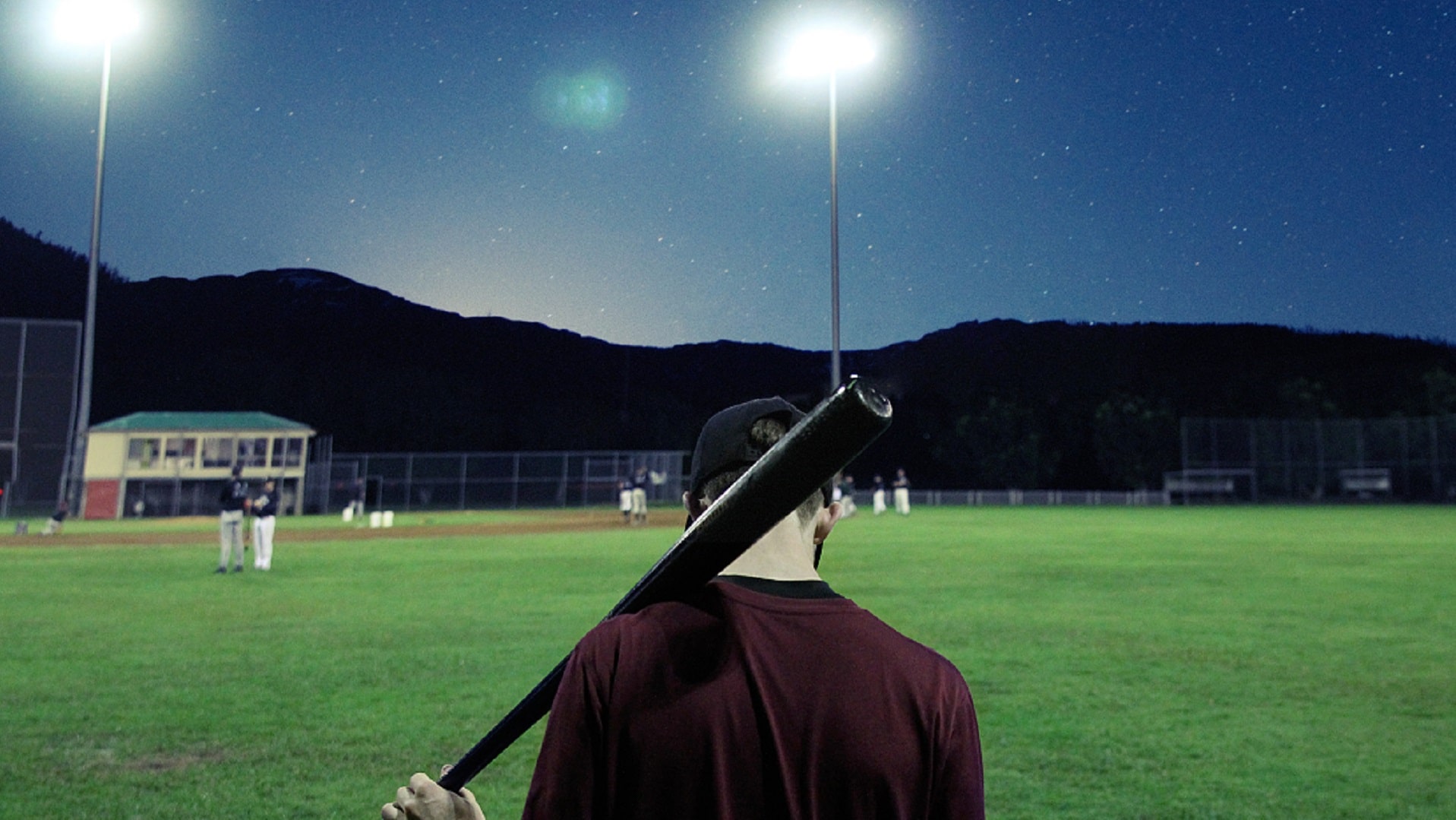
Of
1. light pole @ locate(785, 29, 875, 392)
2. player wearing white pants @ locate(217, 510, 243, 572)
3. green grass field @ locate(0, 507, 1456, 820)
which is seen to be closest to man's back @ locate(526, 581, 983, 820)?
green grass field @ locate(0, 507, 1456, 820)

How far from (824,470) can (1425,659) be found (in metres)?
10.5

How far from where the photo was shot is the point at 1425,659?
376 inches

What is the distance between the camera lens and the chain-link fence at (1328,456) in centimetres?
5494

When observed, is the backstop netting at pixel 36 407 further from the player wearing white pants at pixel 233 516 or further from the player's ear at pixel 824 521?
the player's ear at pixel 824 521

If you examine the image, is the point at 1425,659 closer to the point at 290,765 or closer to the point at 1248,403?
the point at 290,765

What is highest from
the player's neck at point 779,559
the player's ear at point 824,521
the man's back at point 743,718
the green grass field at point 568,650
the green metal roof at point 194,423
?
the green metal roof at point 194,423

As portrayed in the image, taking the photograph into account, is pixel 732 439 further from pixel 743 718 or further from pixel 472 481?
pixel 472 481

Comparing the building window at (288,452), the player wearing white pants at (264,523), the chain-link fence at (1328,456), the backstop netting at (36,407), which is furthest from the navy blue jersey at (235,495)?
the chain-link fence at (1328,456)

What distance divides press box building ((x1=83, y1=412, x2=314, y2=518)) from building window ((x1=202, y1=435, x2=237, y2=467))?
32mm

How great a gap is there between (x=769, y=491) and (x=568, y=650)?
9172mm

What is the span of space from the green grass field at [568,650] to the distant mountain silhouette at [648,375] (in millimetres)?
61865

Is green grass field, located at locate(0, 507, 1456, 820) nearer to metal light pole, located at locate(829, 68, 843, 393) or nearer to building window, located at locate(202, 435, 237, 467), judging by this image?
metal light pole, located at locate(829, 68, 843, 393)

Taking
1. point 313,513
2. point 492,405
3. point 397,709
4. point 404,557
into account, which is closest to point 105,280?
point 492,405

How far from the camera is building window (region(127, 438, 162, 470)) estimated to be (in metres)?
41.8
